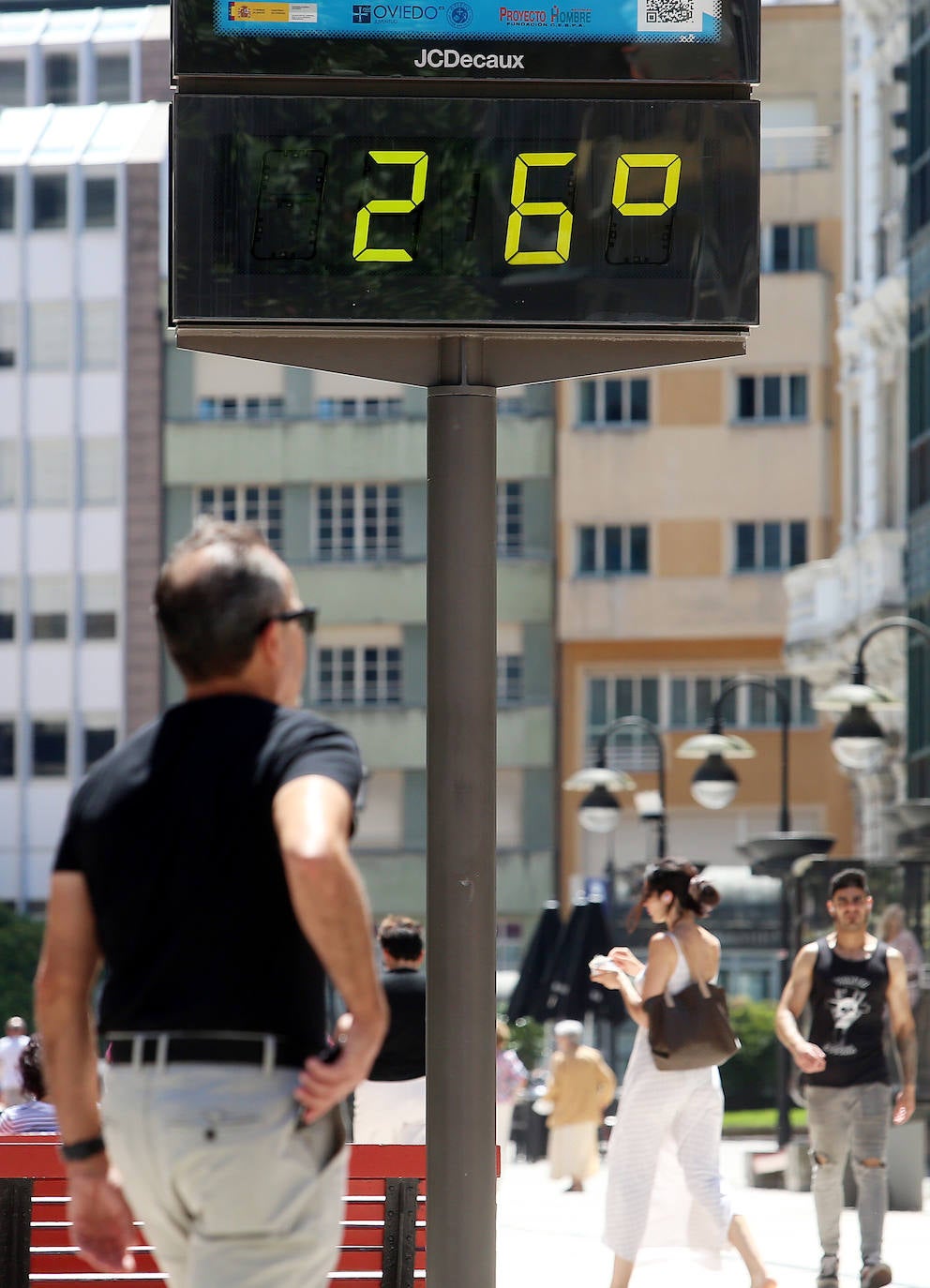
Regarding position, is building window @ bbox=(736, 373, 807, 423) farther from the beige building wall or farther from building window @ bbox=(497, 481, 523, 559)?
building window @ bbox=(497, 481, 523, 559)

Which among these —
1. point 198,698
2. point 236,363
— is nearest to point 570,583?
point 236,363

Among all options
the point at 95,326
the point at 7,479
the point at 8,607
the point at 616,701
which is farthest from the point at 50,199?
the point at 616,701

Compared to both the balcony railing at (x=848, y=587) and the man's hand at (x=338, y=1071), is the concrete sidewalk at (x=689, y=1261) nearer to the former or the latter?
the man's hand at (x=338, y=1071)

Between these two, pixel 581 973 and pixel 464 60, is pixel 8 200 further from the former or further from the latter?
pixel 464 60

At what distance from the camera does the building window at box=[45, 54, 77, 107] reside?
74.8 m

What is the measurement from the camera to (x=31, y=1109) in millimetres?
10125

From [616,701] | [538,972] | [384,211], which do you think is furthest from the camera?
[616,701]

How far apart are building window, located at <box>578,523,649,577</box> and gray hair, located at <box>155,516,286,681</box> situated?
2453 inches

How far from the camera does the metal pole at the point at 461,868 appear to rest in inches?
297

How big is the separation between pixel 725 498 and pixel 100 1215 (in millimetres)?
62721

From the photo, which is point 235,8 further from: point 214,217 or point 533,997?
point 533,997

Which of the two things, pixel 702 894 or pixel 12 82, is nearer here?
pixel 702 894

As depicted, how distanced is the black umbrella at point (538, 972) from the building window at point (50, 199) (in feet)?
140

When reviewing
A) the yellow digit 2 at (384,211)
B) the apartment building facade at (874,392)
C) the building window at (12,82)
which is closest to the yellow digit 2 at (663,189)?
the yellow digit 2 at (384,211)
